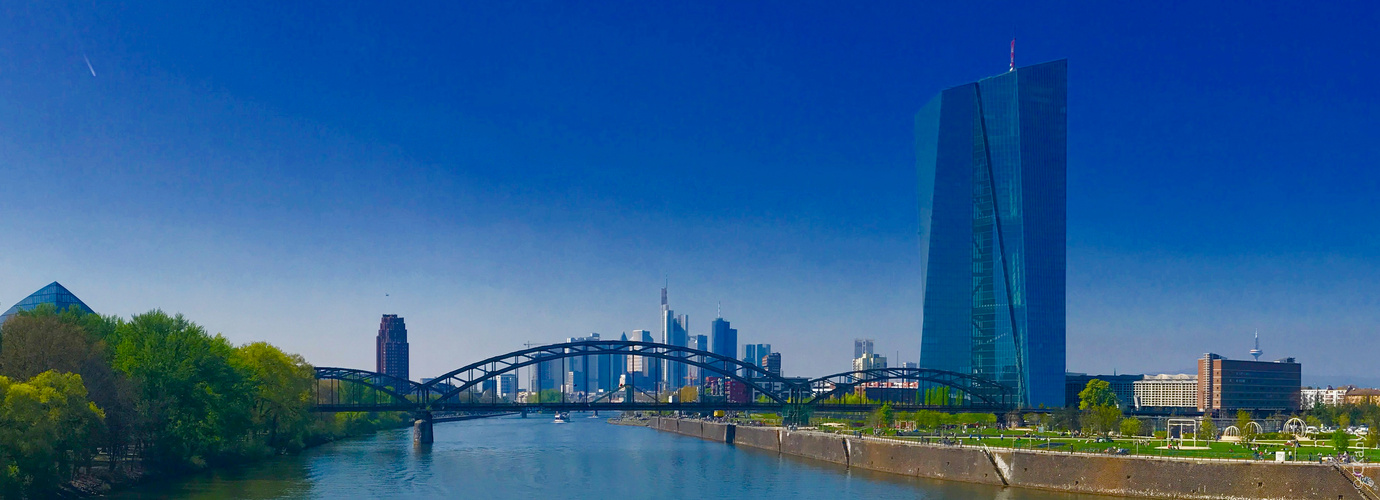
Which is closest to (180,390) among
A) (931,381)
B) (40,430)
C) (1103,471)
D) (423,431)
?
(40,430)

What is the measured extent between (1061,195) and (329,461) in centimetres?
12875

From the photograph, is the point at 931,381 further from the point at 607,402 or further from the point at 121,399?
the point at 121,399

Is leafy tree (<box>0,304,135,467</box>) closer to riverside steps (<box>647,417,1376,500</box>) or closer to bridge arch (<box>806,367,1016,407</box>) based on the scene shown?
riverside steps (<box>647,417,1376,500</box>)

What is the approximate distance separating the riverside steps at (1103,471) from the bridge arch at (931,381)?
66639 mm

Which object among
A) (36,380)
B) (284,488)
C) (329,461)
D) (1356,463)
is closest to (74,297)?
(329,461)

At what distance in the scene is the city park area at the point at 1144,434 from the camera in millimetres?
74375

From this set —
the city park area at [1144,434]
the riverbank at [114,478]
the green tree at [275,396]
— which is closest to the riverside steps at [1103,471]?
the city park area at [1144,434]

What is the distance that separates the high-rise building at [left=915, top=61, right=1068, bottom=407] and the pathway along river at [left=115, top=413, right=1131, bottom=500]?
254 feet

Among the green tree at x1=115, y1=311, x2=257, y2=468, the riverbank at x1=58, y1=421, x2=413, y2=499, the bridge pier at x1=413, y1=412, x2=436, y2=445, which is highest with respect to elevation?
the green tree at x1=115, y1=311, x2=257, y2=468

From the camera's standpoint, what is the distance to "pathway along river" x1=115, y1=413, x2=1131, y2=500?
69688 millimetres

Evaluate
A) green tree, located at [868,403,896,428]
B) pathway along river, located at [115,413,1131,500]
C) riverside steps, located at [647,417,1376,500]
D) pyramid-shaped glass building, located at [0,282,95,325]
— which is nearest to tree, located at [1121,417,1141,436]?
riverside steps, located at [647,417,1376,500]

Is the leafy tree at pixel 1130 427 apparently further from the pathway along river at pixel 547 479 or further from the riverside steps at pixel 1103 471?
the pathway along river at pixel 547 479

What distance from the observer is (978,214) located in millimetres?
181125

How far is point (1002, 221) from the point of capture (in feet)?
582
